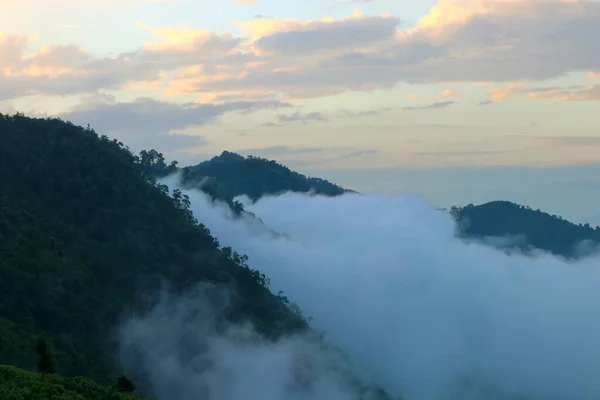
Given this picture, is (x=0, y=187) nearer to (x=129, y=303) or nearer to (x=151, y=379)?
(x=129, y=303)

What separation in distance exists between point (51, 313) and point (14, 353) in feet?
129

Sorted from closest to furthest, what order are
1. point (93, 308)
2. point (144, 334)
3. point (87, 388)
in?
point (87, 388)
point (93, 308)
point (144, 334)

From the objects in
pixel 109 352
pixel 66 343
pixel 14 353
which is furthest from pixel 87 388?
pixel 109 352

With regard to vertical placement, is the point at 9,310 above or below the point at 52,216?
below

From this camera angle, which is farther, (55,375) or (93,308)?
(93,308)

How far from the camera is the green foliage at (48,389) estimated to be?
77550mm

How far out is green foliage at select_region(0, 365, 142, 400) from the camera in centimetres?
7755

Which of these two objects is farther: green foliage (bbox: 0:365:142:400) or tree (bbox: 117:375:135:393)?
tree (bbox: 117:375:135:393)

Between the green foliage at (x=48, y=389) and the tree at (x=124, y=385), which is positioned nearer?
the green foliage at (x=48, y=389)

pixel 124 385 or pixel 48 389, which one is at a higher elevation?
pixel 48 389

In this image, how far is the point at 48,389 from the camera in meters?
81.3

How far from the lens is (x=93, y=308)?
18438cm

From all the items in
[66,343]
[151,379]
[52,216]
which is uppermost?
[52,216]

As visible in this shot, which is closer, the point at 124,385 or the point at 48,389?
the point at 48,389
